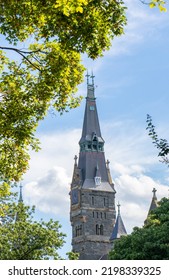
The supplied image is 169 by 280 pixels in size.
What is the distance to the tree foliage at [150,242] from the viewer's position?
30.5 meters

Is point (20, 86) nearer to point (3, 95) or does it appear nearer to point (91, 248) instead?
point (3, 95)

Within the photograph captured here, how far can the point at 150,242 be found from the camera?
102ft

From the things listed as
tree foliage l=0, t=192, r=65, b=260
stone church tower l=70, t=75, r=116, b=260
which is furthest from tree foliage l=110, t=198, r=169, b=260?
stone church tower l=70, t=75, r=116, b=260

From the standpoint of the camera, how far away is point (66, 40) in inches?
559

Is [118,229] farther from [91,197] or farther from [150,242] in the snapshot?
[150,242]

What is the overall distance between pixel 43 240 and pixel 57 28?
2065 cm

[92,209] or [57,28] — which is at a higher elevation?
[92,209]

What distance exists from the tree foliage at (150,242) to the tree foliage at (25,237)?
397 cm

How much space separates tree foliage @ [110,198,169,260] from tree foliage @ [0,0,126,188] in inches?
543

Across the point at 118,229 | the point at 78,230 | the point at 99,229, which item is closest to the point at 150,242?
the point at 118,229

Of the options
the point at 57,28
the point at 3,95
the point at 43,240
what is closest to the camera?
the point at 57,28

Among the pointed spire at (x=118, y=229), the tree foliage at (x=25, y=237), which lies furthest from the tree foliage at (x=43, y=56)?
the pointed spire at (x=118, y=229)

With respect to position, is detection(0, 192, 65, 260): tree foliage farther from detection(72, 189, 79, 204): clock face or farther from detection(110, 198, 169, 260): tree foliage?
detection(72, 189, 79, 204): clock face
